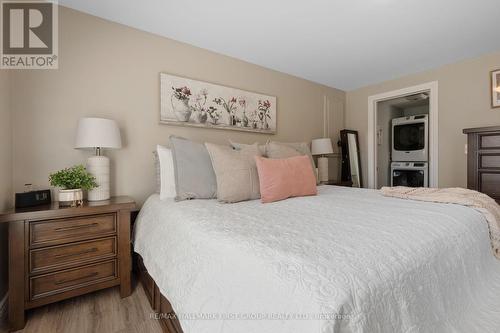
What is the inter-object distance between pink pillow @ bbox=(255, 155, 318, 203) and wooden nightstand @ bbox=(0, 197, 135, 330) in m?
0.99

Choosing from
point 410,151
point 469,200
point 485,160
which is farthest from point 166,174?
point 410,151

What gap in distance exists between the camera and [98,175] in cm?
177

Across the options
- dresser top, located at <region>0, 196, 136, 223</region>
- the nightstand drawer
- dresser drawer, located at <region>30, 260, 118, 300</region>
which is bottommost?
dresser drawer, located at <region>30, 260, 118, 300</region>

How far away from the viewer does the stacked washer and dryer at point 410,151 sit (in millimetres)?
4125

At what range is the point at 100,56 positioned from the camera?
2.00m

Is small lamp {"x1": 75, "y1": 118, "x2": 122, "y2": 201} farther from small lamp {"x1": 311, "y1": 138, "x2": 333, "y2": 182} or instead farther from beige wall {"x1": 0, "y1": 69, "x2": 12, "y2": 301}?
small lamp {"x1": 311, "y1": 138, "x2": 333, "y2": 182}

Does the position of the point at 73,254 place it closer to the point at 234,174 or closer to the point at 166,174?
the point at 166,174

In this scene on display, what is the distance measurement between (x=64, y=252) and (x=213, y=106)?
1804 mm

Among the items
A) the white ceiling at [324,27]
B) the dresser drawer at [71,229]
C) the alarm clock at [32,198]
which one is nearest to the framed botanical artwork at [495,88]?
the white ceiling at [324,27]

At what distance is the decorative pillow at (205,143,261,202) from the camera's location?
173cm

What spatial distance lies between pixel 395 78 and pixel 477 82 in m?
0.92

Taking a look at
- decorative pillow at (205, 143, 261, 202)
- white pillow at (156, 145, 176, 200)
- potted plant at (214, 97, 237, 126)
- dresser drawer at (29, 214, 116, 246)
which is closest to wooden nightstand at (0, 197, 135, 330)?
dresser drawer at (29, 214, 116, 246)

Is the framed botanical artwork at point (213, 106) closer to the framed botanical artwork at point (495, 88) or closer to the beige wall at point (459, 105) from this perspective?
the beige wall at point (459, 105)

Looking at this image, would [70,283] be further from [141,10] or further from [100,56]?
[141,10]
